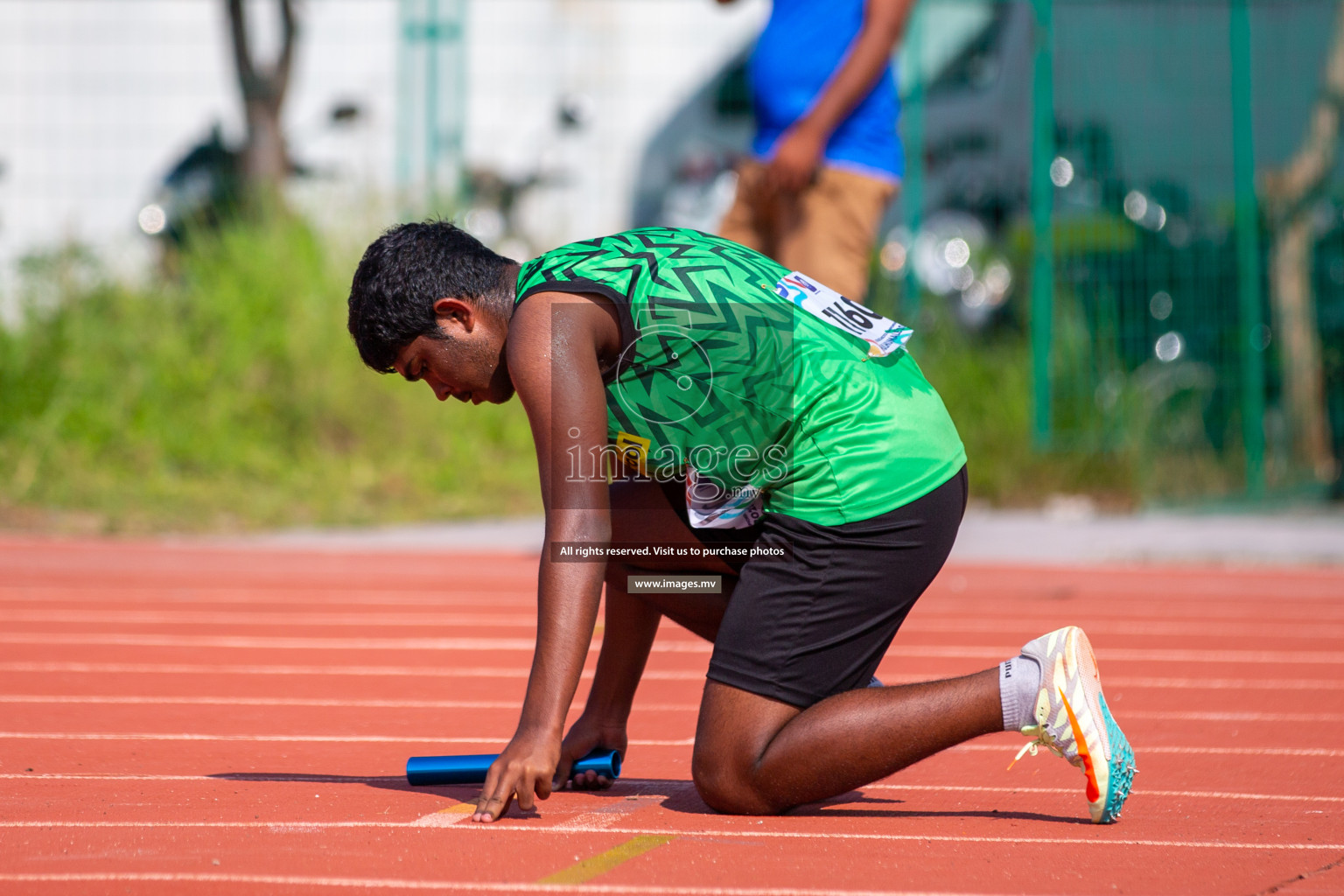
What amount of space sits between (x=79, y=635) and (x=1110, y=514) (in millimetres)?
5135

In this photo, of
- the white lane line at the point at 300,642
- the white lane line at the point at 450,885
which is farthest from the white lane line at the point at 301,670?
the white lane line at the point at 450,885

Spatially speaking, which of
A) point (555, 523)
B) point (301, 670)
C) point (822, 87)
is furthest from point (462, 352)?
point (822, 87)

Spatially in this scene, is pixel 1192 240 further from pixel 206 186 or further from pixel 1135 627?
pixel 206 186

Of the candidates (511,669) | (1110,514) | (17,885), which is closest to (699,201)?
(1110,514)

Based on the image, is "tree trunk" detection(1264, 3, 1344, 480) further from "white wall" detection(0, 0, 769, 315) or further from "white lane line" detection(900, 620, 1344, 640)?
"white wall" detection(0, 0, 769, 315)

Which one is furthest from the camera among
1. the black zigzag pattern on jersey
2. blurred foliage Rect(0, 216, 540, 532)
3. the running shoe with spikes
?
blurred foliage Rect(0, 216, 540, 532)

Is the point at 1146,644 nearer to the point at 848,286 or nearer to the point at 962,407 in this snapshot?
the point at 848,286

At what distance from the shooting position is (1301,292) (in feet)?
26.7

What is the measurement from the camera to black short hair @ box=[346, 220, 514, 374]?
269cm

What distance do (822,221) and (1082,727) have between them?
2.57 m

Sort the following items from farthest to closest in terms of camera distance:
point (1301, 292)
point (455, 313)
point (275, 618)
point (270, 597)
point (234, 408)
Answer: point (234, 408) → point (1301, 292) → point (270, 597) → point (275, 618) → point (455, 313)

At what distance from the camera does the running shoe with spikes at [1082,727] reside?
264 cm

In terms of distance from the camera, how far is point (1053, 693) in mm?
2652

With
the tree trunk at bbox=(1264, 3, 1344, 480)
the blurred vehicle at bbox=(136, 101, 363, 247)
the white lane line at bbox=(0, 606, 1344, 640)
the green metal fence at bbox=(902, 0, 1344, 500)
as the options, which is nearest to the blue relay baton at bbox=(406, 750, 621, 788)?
the white lane line at bbox=(0, 606, 1344, 640)
